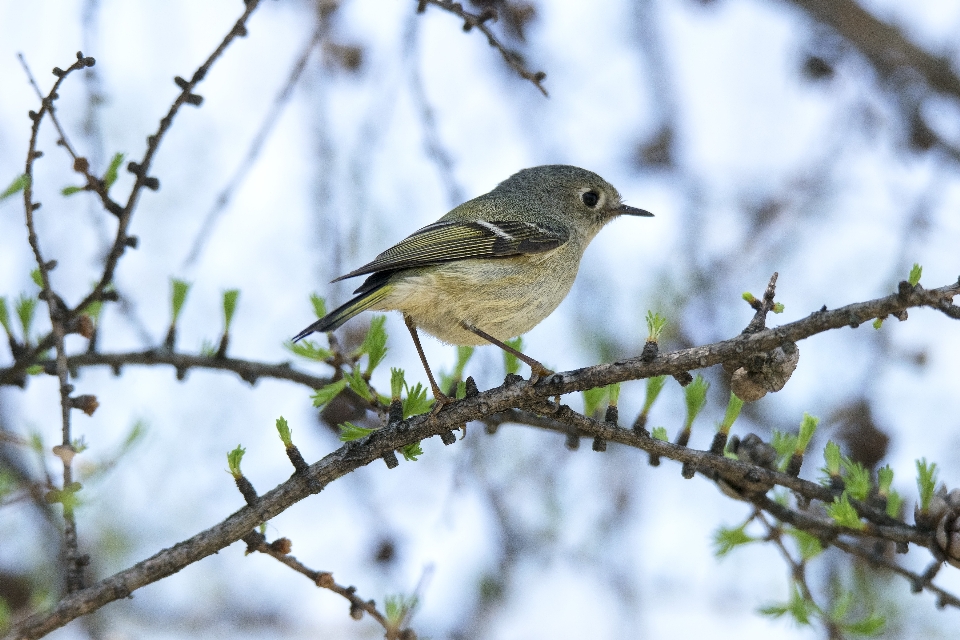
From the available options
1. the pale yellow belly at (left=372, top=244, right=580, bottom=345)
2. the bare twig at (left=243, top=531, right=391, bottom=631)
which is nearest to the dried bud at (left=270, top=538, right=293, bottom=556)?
the bare twig at (left=243, top=531, right=391, bottom=631)

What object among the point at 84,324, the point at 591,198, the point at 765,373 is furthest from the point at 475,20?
the point at 591,198

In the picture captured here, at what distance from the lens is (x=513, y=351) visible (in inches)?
99.0

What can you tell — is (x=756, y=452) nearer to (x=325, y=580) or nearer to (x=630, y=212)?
(x=325, y=580)

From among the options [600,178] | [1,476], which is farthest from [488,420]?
[600,178]

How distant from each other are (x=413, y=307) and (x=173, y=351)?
2.34ft

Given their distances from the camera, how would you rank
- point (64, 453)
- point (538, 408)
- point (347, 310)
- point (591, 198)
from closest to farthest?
point (64, 453)
point (538, 408)
point (347, 310)
point (591, 198)

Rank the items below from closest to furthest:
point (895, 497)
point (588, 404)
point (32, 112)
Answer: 1. point (32, 112)
2. point (895, 497)
3. point (588, 404)

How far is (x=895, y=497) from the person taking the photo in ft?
6.92

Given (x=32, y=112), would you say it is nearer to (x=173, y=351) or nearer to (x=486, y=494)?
(x=173, y=351)

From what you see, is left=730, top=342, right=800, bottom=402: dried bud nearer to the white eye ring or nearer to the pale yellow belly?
the pale yellow belly

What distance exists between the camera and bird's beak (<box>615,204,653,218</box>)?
11.7 ft

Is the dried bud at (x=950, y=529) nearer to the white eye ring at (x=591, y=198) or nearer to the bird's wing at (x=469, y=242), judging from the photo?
the bird's wing at (x=469, y=242)

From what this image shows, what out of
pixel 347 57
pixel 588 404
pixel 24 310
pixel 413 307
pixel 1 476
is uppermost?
pixel 347 57

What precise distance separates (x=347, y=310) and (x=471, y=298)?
1.56 feet
